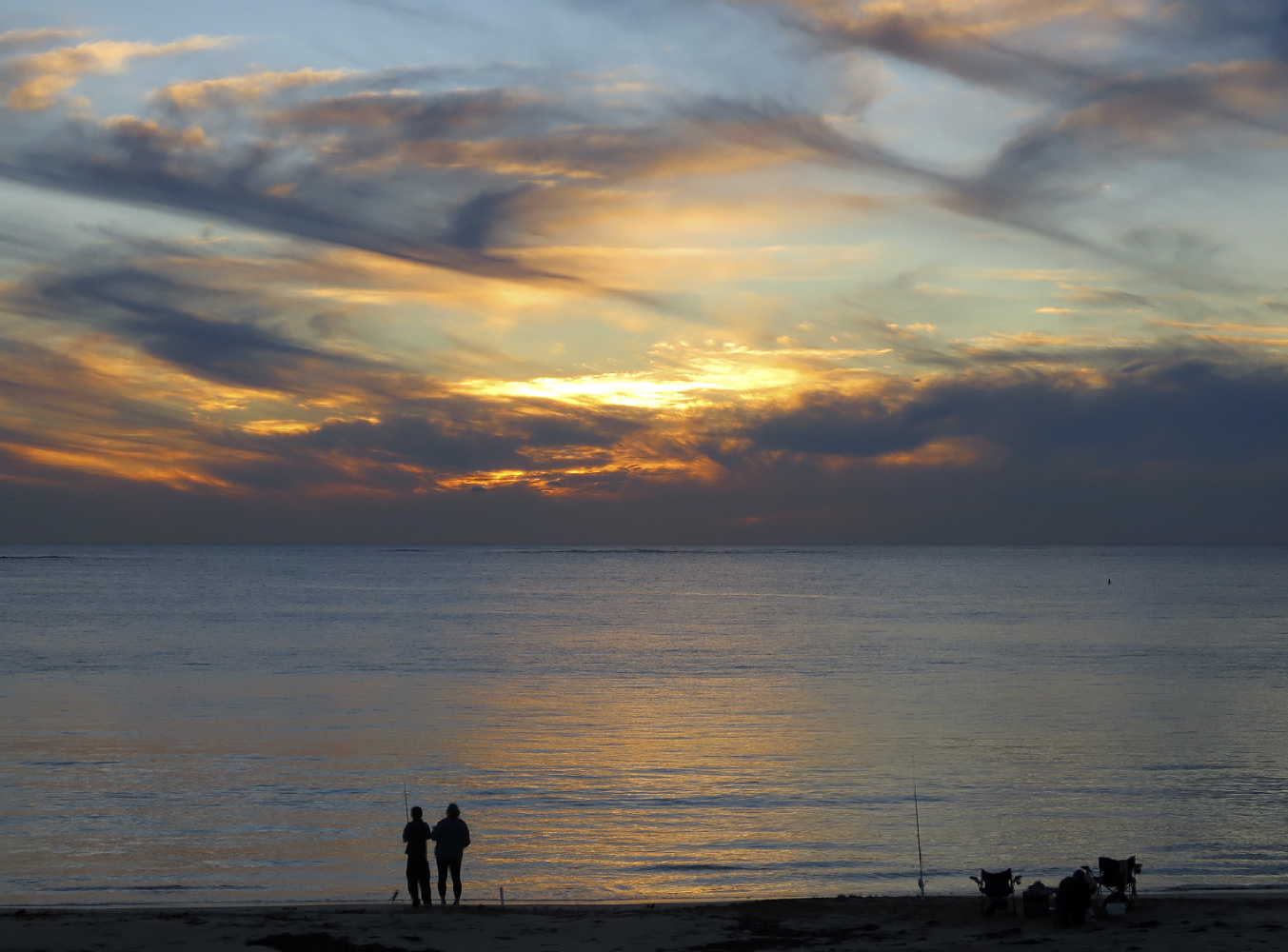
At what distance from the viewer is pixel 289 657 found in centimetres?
5253

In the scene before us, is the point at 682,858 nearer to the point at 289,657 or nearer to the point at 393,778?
the point at 393,778

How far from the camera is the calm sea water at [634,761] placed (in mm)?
19203

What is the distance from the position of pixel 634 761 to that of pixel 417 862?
1204cm

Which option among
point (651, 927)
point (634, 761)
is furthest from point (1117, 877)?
point (634, 761)

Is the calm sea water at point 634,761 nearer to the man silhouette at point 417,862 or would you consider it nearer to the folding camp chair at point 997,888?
the man silhouette at point 417,862

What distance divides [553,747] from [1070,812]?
43.5ft

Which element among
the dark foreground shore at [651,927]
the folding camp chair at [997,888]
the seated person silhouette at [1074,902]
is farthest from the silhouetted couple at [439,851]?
the seated person silhouette at [1074,902]

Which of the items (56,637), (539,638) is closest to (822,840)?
(539,638)

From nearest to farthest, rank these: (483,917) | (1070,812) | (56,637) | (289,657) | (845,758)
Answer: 1. (483,917)
2. (1070,812)
3. (845,758)
4. (289,657)
5. (56,637)

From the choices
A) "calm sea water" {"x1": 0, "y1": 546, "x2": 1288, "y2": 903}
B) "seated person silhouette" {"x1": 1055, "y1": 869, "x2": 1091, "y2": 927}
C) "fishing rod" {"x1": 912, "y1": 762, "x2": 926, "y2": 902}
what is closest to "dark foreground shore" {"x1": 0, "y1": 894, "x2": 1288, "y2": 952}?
"seated person silhouette" {"x1": 1055, "y1": 869, "x2": 1091, "y2": 927}

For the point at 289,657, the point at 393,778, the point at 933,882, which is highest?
the point at 289,657

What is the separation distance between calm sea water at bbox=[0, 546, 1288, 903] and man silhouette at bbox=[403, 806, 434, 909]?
1.43 metres

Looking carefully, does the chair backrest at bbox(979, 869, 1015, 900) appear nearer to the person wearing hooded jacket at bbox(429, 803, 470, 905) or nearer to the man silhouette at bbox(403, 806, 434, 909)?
the person wearing hooded jacket at bbox(429, 803, 470, 905)

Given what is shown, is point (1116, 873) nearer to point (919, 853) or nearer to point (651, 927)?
point (919, 853)
